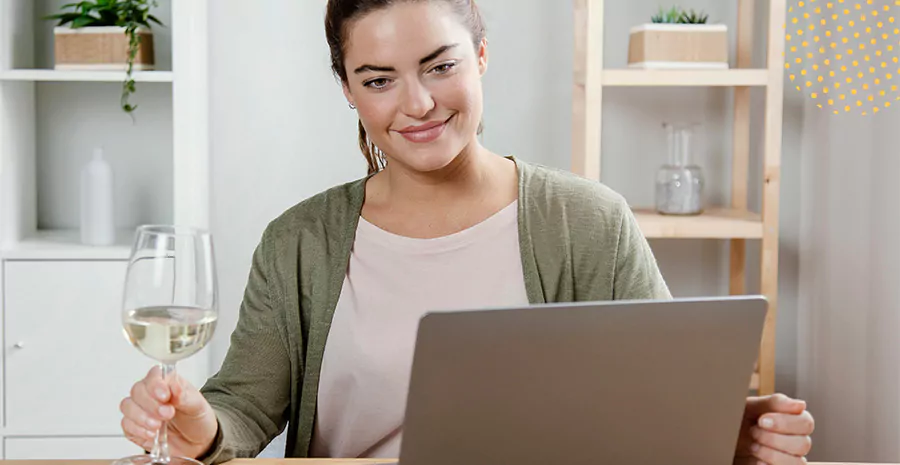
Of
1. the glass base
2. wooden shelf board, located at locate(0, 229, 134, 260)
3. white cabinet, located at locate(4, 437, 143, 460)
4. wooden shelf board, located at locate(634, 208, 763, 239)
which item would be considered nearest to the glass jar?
wooden shelf board, located at locate(634, 208, 763, 239)

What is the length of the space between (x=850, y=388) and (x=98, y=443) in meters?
1.79

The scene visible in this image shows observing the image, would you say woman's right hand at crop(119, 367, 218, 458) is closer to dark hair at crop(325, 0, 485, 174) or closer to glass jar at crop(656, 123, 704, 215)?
dark hair at crop(325, 0, 485, 174)

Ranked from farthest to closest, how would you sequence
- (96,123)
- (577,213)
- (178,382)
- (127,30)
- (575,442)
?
(96,123), (127,30), (577,213), (178,382), (575,442)

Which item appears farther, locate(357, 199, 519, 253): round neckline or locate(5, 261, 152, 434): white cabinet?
locate(5, 261, 152, 434): white cabinet

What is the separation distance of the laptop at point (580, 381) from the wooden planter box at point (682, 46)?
1678mm

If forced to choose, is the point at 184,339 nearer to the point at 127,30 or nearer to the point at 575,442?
the point at 575,442

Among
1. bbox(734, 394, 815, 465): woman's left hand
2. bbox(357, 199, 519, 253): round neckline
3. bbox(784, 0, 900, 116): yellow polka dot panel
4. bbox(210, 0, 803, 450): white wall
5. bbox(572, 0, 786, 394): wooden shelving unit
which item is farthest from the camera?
bbox(210, 0, 803, 450): white wall

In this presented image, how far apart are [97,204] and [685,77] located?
57.6 inches

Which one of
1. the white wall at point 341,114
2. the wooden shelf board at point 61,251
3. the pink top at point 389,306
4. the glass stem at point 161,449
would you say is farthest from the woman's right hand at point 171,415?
the white wall at point 341,114

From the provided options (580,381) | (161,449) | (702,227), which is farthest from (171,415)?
(702,227)

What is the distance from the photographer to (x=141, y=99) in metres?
2.99

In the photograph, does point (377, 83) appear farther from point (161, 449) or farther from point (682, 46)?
point (682, 46)

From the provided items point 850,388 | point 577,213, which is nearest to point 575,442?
point 577,213

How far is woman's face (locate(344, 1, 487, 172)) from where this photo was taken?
1.48 metres
